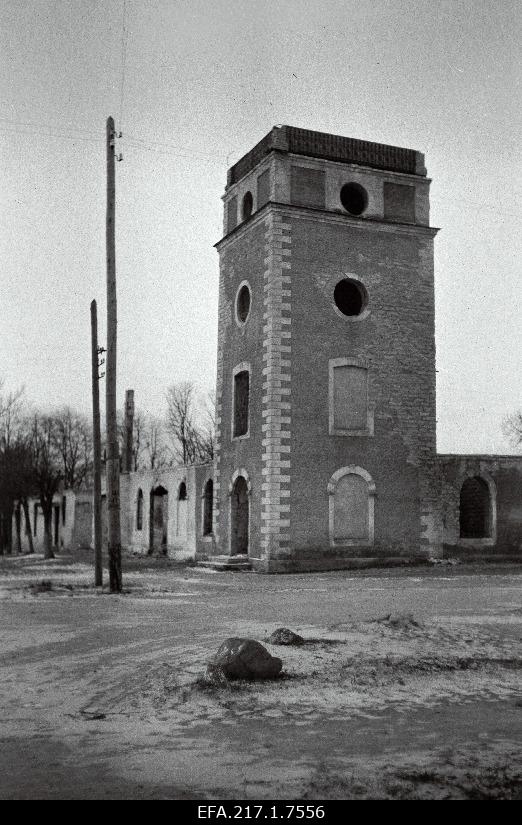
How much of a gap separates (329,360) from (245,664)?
645 inches

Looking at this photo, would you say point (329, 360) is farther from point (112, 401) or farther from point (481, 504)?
point (112, 401)

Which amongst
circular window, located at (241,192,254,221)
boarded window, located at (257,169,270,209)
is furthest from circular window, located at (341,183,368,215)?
circular window, located at (241,192,254,221)

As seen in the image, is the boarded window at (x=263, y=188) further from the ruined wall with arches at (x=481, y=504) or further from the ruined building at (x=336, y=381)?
the ruined wall with arches at (x=481, y=504)

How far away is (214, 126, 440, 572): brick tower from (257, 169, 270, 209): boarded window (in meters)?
0.06

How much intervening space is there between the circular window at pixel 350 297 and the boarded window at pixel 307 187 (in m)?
2.32

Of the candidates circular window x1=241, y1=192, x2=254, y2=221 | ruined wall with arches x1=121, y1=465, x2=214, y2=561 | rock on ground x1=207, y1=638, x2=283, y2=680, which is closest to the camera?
rock on ground x1=207, y1=638, x2=283, y2=680

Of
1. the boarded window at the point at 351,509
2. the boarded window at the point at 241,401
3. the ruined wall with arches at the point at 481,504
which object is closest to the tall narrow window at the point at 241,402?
the boarded window at the point at 241,401

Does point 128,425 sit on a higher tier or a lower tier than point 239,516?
higher

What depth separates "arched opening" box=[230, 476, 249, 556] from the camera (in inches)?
950

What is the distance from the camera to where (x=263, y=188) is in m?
23.6

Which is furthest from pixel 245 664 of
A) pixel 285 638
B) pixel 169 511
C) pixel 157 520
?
pixel 157 520

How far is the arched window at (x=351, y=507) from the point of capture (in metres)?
22.5

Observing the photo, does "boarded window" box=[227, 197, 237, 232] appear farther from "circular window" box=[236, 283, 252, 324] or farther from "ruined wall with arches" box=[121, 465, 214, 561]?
"ruined wall with arches" box=[121, 465, 214, 561]

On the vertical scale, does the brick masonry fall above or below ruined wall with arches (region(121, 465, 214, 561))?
above
